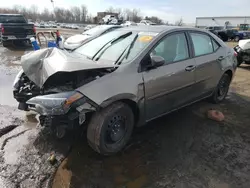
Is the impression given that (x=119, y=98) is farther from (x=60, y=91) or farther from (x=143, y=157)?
(x=143, y=157)

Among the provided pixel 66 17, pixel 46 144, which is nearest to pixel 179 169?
pixel 46 144

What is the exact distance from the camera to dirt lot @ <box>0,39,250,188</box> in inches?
105

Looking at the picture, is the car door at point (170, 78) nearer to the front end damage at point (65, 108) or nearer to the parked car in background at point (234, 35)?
the front end damage at point (65, 108)

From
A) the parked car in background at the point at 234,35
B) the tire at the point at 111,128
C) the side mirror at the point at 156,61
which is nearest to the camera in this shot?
the tire at the point at 111,128

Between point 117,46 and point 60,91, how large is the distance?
3.96ft

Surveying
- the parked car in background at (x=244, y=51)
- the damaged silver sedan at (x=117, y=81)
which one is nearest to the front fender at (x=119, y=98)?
the damaged silver sedan at (x=117, y=81)

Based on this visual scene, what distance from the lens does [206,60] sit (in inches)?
167

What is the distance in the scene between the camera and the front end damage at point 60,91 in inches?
104

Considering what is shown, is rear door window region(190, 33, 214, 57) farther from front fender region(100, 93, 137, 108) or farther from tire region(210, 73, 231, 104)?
front fender region(100, 93, 137, 108)

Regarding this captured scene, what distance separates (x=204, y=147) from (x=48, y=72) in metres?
2.47

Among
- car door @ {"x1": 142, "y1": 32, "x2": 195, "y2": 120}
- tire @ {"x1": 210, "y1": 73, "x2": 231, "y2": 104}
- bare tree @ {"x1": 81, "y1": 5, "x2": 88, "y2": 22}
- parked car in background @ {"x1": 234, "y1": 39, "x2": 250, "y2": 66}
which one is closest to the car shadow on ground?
car door @ {"x1": 142, "y1": 32, "x2": 195, "y2": 120}

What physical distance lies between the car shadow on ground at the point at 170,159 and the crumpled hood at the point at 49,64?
1.04 meters

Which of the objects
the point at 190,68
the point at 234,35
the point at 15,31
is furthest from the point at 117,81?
the point at 234,35

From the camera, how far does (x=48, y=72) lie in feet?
9.91
